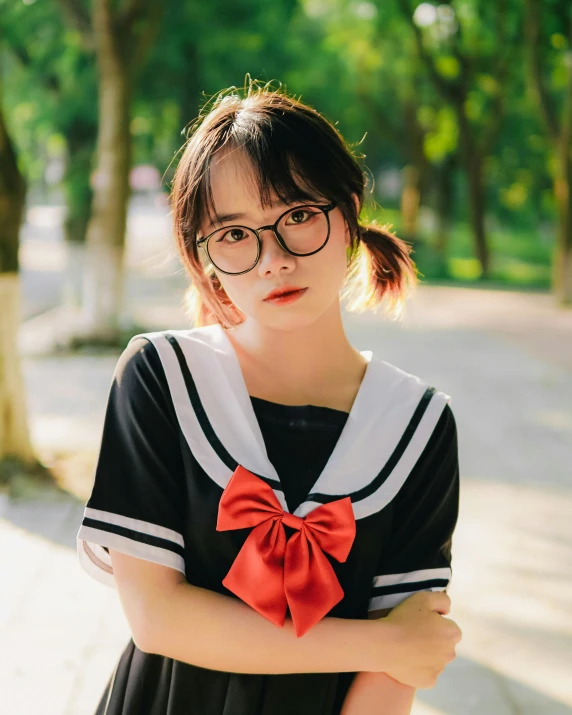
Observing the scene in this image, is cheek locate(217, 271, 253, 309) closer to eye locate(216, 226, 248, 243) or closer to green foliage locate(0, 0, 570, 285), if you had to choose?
eye locate(216, 226, 248, 243)

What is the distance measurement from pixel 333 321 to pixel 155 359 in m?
0.31

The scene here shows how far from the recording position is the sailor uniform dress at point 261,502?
1182 mm

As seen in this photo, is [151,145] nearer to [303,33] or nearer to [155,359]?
[303,33]

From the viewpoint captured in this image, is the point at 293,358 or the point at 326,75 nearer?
the point at 293,358

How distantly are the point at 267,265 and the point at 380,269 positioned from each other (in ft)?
1.25

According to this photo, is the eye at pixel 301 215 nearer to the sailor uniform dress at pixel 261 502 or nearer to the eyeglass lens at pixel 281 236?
the eyeglass lens at pixel 281 236

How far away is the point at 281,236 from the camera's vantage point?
4.06 feet

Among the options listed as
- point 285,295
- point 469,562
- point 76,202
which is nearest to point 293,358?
point 285,295

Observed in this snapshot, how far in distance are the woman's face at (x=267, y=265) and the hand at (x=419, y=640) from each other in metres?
0.45

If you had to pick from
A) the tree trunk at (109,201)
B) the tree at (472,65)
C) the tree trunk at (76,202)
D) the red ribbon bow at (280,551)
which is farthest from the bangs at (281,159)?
the tree at (472,65)

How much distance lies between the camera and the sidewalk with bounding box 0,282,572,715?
109 inches

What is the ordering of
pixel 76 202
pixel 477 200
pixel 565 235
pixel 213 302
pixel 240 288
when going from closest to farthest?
pixel 240 288 → pixel 213 302 → pixel 76 202 → pixel 565 235 → pixel 477 200

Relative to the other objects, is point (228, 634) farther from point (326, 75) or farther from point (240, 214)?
point (326, 75)

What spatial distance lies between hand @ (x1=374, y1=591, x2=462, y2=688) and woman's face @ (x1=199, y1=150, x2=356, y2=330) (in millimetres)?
447
